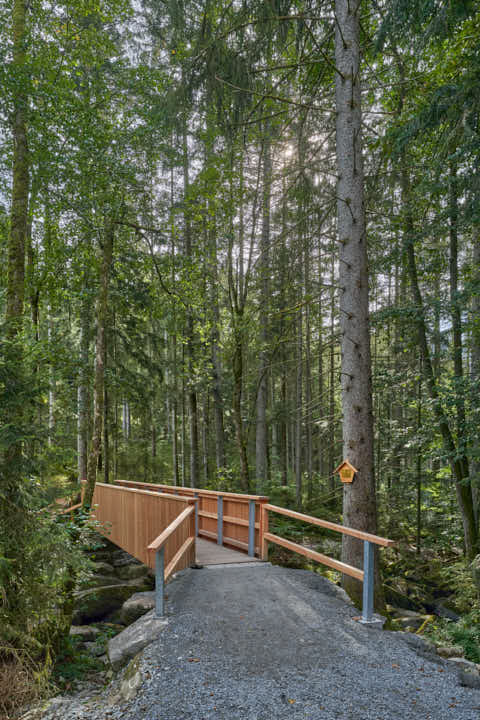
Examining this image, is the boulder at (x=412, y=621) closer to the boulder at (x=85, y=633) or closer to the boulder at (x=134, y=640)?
the boulder at (x=134, y=640)

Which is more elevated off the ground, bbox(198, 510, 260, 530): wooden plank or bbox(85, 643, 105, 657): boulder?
bbox(198, 510, 260, 530): wooden plank

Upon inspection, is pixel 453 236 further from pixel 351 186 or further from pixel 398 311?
pixel 351 186

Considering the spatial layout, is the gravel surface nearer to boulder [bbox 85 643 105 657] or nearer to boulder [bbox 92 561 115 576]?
boulder [bbox 85 643 105 657]

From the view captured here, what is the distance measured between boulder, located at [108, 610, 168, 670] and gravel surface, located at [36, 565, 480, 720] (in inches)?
5.6

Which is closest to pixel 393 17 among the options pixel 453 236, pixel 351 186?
pixel 351 186

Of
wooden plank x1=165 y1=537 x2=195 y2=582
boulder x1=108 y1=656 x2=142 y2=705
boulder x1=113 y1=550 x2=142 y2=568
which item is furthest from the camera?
boulder x1=113 y1=550 x2=142 y2=568

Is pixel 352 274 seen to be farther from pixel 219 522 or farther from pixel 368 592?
pixel 219 522

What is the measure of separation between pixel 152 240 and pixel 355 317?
694 centimetres

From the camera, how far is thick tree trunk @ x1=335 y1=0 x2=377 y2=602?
555 cm

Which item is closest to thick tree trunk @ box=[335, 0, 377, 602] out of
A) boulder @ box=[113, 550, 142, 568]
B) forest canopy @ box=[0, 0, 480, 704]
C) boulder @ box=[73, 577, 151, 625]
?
forest canopy @ box=[0, 0, 480, 704]

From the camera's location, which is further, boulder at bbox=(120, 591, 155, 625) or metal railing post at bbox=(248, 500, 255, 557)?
metal railing post at bbox=(248, 500, 255, 557)

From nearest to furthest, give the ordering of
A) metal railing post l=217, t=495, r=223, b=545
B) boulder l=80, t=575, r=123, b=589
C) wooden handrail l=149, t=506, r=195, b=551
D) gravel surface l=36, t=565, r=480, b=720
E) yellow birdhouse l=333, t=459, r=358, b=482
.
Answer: gravel surface l=36, t=565, r=480, b=720 < wooden handrail l=149, t=506, r=195, b=551 < yellow birdhouse l=333, t=459, r=358, b=482 < metal railing post l=217, t=495, r=223, b=545 < boulder l=80, t=575, r=123, b=589

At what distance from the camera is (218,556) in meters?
7.13

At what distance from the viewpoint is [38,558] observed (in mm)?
4645
